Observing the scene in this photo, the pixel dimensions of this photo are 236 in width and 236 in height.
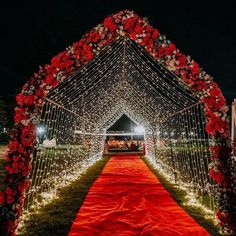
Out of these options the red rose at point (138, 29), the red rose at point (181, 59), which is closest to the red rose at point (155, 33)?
the red rose at point (138, 29)

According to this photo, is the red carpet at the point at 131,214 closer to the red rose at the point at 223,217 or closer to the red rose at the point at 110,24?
the red rose at the point at 223,217

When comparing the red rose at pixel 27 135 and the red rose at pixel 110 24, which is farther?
the red rose at pixel 110 24

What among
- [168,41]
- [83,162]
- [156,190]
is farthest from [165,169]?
[168,41]

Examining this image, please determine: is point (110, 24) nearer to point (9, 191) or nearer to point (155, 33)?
point (155, 33)

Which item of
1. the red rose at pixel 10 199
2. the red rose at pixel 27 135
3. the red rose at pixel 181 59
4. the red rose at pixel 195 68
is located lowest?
the red rose at pixel 10 199

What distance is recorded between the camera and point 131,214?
4.36 metres

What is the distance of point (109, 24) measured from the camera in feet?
13.3

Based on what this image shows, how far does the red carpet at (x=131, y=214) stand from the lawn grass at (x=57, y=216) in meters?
0.13

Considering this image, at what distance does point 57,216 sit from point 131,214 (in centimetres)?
107

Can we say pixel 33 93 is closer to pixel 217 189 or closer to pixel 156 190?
pixel 217 189

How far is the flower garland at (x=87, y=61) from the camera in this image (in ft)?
11.1

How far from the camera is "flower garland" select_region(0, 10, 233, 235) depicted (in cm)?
339

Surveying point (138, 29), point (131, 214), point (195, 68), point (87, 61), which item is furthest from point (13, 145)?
point (195, 68)

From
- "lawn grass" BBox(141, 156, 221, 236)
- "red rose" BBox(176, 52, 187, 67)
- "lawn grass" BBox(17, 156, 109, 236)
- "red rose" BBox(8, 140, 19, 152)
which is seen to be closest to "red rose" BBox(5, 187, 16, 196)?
"red rose" BBox(8, 140, 19, 152)
